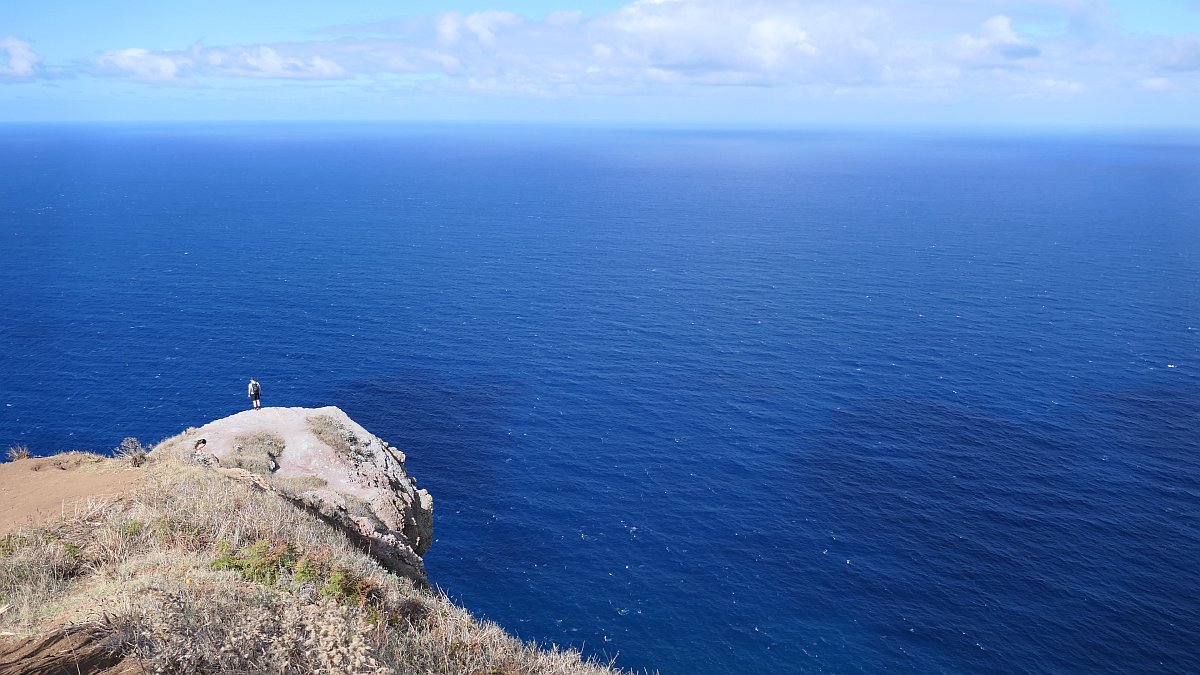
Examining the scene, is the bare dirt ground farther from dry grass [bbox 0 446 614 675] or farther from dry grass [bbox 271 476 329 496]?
dry grass [bbox 271 476 329 496]

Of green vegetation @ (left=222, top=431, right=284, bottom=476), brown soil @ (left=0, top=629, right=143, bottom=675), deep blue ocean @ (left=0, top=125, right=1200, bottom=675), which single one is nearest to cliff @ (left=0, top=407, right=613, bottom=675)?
brown soil @ (left=0, top=629, right=143, bottom=675)

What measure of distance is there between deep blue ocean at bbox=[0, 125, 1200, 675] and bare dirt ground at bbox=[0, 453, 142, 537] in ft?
88.8

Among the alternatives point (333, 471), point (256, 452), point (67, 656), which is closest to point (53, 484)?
point (256, 452)

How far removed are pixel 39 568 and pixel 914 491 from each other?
200 ft

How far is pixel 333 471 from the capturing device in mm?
42219

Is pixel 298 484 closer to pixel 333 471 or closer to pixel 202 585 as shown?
pixel 333 471

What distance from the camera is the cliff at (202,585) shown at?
1792 centimetres

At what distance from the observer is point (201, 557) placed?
23375 millimetres

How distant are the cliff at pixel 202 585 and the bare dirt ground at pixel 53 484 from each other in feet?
0.32

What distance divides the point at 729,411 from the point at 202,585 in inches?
2523

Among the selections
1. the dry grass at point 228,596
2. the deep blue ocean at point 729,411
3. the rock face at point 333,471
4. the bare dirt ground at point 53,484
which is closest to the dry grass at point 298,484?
the rock face at point 333,471

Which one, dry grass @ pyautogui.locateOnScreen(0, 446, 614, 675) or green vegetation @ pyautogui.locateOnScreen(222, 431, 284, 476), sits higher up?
dry grass @ pyautogui.locateOnScreen(0, 446, 614, 675)

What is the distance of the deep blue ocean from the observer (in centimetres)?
5291

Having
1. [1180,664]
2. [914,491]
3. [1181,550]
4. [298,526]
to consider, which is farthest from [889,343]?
[298,526]
